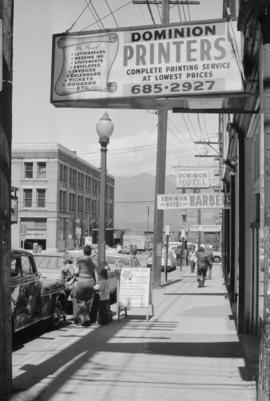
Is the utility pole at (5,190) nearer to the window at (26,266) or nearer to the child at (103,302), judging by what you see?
the window at (26,266)

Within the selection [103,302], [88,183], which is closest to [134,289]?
[103,302]

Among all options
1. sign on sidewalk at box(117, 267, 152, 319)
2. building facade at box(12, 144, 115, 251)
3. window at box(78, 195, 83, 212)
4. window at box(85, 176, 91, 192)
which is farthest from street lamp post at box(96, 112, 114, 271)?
window at box(85, 176, 91, 192)

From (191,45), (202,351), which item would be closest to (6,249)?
(191,45)

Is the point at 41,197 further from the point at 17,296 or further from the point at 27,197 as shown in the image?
the point at 17,296

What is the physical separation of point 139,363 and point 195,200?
31.1ft

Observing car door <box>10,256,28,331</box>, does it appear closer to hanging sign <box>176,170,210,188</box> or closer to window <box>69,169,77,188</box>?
hanging sign <box>176,170,210,188</box>

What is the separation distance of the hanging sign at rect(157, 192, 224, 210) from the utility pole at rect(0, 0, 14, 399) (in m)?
10.9

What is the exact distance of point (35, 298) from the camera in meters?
10.3

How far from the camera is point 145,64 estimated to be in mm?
6617

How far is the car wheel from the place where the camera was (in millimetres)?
11406

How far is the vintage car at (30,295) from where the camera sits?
9468mm

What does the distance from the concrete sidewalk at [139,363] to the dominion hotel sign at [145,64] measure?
3.27m

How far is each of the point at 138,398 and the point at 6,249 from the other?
Result: 6.92 feet

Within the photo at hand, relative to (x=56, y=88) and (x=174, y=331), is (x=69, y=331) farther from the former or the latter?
(x=56, y=88)
